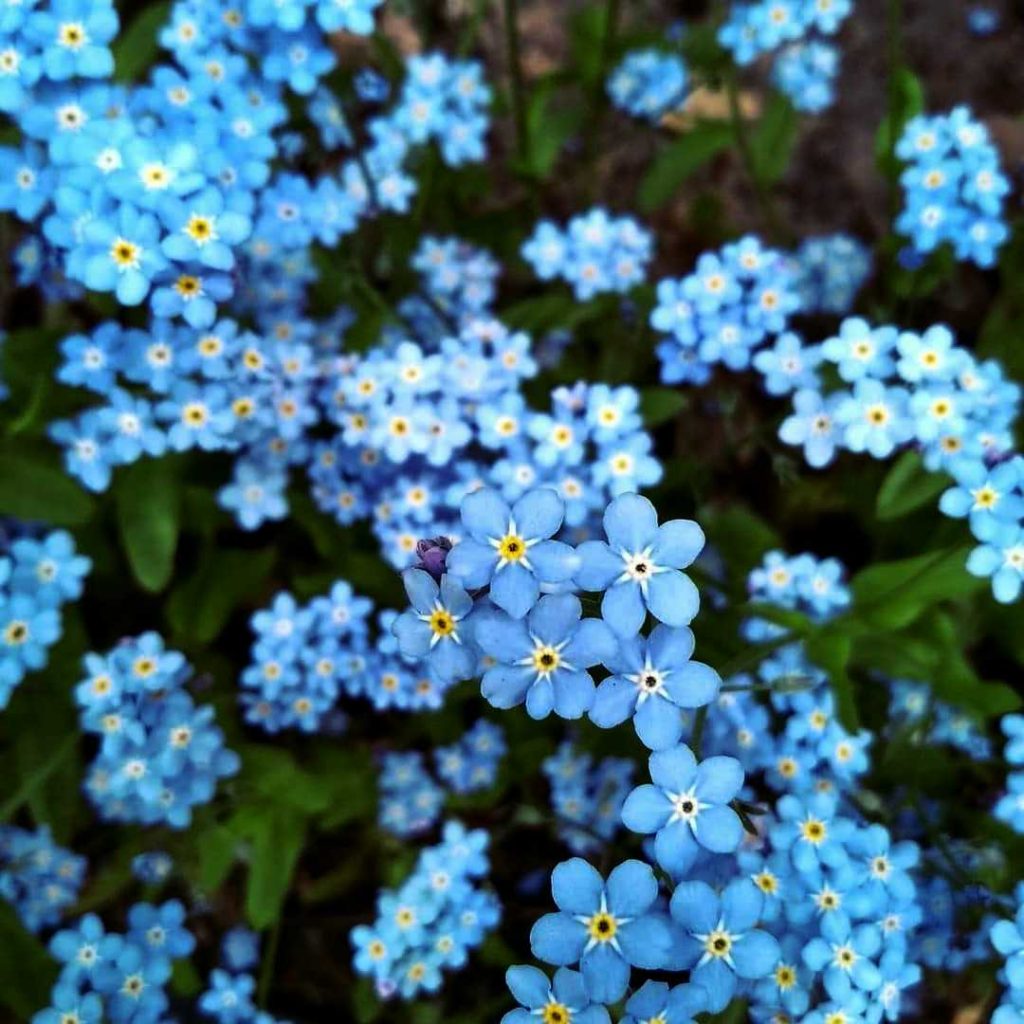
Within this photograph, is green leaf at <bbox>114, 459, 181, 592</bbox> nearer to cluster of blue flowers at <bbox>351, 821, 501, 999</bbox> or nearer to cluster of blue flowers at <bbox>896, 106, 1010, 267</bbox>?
cluster of blue flowers at <bbox>351, 821, 501, 999</bbox>

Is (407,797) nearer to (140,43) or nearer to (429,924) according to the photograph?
(429,924)

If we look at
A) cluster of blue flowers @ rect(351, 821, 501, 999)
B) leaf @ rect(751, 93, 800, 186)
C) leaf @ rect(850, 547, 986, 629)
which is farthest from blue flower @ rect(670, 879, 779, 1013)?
leaf @ rect(751, 93, 800, 186)

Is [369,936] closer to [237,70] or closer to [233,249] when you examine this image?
[233,249]

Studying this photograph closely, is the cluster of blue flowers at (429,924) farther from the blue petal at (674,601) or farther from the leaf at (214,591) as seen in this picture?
the blue petal at (674,601)

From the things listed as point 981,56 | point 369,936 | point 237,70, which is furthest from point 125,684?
point 981,56

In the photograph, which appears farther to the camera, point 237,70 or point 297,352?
point 297,352

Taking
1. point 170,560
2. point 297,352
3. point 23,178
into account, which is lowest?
point 170,560
